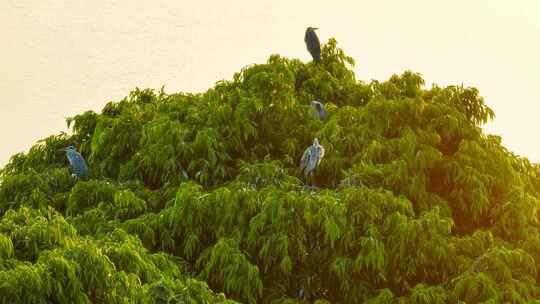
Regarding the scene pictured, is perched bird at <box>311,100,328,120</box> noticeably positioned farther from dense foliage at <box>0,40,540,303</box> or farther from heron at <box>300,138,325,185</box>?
heron at <box>300,138,325,185</box>

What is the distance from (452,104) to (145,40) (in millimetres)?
44434

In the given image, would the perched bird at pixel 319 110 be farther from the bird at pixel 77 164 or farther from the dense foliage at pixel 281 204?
the bird at pixel 77 164

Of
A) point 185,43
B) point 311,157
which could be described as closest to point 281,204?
point 311,157

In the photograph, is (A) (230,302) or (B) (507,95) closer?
(A) (230,302)

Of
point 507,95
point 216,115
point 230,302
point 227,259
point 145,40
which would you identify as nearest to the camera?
point 230,302

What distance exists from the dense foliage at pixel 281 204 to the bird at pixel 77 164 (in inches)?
8.5

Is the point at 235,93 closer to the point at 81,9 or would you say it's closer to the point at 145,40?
the point at 145,40

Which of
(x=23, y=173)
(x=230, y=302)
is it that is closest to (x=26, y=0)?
(x=23, y=173)

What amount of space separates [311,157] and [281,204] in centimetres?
165

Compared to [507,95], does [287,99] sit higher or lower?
lower

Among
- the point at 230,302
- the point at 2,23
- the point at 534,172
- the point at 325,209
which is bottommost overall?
the point at 230,302

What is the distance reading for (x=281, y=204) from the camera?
16.2m

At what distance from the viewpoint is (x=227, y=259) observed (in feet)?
51.9

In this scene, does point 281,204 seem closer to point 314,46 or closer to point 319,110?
point 319,110
